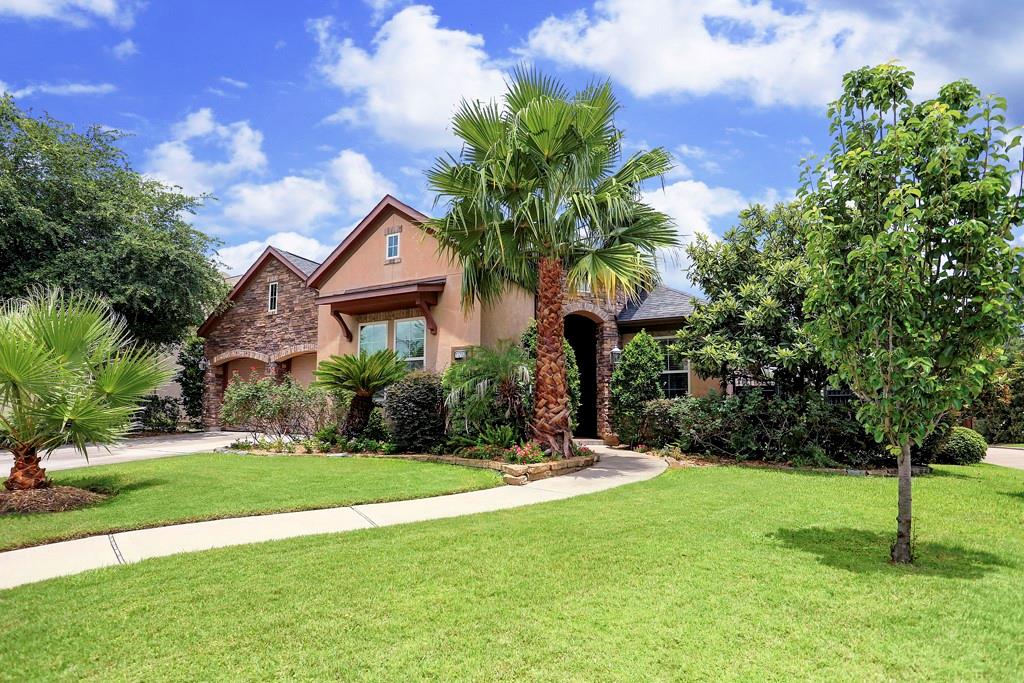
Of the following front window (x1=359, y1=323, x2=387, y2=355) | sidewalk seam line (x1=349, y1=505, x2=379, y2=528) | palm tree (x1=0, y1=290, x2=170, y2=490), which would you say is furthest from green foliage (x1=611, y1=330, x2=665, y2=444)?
palm tree (x1=0, y1=290, x2=170, y2=490)

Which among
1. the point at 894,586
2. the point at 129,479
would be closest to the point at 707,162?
the point at 894,586

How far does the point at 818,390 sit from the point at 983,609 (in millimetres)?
8754

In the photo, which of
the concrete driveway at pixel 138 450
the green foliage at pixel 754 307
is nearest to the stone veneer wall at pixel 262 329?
the concrete driveway at pixel 138 450

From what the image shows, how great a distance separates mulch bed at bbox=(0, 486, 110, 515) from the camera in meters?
6.91

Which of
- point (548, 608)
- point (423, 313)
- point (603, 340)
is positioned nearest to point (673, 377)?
point (603, 340)

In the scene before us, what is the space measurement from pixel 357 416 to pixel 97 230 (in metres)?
11.2

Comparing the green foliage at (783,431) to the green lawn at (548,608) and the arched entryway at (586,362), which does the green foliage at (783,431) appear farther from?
A: the green lawn at (548,608)

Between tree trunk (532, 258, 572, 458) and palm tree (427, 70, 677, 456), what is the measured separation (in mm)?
19

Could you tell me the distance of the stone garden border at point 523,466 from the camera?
957 cm

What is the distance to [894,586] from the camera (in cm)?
441

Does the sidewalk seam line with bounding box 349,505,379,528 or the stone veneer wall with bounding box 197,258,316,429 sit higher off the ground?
the stone veneer wall with bounding box 197,258,316,429

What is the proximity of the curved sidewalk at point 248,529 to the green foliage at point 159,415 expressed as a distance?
52.7ft

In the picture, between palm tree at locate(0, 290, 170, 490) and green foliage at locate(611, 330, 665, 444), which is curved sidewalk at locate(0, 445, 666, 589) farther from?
green foliage at locate(611, 330, 665, 444)

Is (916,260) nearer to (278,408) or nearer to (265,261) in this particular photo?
(278,408)
